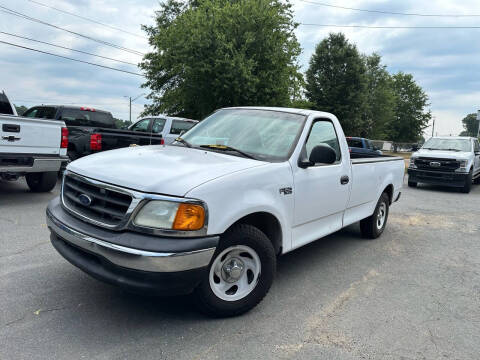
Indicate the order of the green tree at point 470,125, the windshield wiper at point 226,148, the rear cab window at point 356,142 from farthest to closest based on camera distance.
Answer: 1. the green tree at point 470,125
2. the rear cab window at point 356,142
3. the windshield wiper at point 226,148

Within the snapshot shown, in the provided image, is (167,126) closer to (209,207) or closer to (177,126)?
(177,126)

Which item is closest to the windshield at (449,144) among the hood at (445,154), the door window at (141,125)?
the hood at (445,154)

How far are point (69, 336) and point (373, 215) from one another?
443 centimetres

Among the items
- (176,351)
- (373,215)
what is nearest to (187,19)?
(373,215)

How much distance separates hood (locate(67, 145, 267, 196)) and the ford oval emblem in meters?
0.16

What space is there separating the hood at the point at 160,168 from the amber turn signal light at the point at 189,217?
109mm

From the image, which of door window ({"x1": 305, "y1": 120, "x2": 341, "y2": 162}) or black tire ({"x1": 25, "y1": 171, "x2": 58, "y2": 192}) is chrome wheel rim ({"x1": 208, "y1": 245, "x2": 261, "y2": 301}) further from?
black tire ({"x1": 25, "y1": 171, "x2": 58, "y2": 192})

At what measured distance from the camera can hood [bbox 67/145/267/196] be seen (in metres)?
2.67

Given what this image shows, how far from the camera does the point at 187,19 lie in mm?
19031

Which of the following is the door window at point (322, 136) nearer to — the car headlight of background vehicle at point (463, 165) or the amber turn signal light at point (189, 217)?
the amber turn signal light at point (189, 217)

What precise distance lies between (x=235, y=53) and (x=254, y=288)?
53.5ft

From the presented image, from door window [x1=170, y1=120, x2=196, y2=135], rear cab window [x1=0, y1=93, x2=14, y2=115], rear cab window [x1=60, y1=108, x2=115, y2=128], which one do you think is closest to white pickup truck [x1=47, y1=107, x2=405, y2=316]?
rear cab window [x1=0, y1=93, x2=14, y2=115]

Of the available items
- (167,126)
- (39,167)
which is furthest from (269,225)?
(167,126)

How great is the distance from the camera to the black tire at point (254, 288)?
2857 mm
